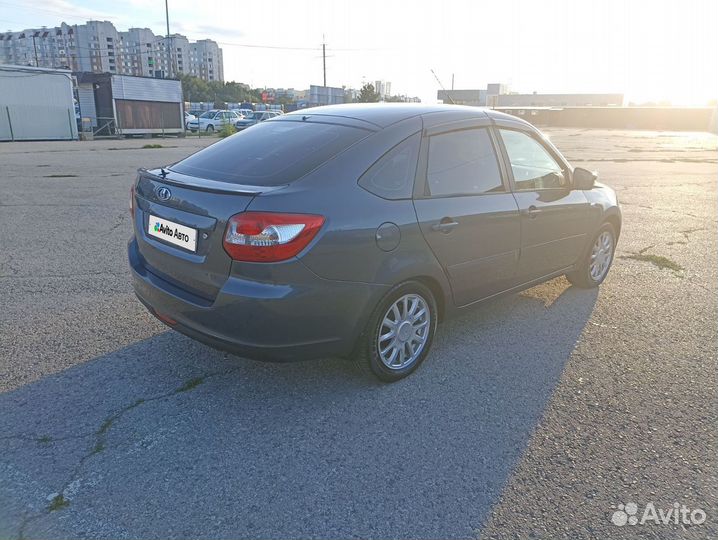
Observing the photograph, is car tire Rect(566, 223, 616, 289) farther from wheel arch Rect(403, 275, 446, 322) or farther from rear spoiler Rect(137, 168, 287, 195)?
rear spoiler Rect(137, 168, 287, 195)

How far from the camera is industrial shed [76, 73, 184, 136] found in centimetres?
3269

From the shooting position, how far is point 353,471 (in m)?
2.60

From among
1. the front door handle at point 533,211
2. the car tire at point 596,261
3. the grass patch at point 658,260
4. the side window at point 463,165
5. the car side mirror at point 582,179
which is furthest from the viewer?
the grass patch at point 658,260

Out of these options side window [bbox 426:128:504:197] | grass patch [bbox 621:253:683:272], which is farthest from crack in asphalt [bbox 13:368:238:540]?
grass patch [bbox 621:253:683:272]

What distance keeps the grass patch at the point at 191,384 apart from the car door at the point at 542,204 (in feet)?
8.04

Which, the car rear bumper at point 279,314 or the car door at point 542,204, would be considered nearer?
the car rear bumper at point 279,314

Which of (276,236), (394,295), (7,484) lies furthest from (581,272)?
(7,484)

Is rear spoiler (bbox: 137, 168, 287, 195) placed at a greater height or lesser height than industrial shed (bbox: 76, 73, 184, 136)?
lesser

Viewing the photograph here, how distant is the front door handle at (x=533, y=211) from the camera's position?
4047 mm

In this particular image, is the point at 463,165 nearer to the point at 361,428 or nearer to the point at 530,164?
the point at 530,164

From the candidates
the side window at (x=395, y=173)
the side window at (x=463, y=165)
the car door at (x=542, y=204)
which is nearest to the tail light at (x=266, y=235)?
the side window at (x=395, y=173)

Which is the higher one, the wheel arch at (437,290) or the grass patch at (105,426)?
the wheel arch at (437,290)

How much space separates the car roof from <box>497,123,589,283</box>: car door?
0.92 ft

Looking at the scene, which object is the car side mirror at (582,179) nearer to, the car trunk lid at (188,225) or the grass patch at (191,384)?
the car trunk lid at (188,225)
